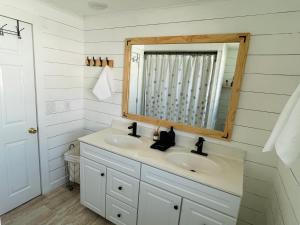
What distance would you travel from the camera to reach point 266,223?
59.4 inches

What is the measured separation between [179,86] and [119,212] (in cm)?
139

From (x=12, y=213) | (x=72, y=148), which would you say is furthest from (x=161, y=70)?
(x=12, y=213)

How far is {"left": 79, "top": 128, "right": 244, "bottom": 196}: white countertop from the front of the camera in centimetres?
120

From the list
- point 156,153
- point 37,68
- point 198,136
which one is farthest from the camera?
point 37,68

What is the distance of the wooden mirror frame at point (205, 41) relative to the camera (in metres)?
1.46

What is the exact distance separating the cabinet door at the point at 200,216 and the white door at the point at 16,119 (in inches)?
70.1

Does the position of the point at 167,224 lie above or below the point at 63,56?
below

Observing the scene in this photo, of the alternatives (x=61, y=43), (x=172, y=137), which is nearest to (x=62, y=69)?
(x=61, y=43)

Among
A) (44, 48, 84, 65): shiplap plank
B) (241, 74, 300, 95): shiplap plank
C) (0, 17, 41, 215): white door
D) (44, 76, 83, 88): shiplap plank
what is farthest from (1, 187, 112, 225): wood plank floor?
(241, 74, 300, 95): shiplap plank

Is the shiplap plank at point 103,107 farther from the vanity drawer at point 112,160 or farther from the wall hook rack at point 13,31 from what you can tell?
the wall hook rack at point 13,31

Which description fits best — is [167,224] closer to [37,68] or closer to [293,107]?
[293,107]

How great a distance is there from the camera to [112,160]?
1667 mm

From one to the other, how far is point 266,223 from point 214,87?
1259mm

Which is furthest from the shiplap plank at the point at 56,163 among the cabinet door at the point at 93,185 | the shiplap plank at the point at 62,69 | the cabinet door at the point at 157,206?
the cabinet door at the point at 157,206
